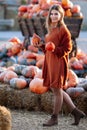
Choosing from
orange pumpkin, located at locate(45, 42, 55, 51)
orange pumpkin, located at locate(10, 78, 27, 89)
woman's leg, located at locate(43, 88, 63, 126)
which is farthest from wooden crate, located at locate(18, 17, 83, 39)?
orange pumpkin, located at locate(45, 42, 55, 51)

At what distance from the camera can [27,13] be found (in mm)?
10945

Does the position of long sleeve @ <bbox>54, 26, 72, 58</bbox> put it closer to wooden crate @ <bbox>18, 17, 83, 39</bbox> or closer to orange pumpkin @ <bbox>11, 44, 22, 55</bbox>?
wooden crate @ <bbox>18, 17, 83, 39</bbox>

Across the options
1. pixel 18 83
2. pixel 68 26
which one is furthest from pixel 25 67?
pixel 68 26

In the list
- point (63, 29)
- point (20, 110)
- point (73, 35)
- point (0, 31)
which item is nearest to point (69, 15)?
point (73, 35)

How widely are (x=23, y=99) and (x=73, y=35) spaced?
2811 millimetres

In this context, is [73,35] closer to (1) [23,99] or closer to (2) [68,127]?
(1) [23,99]

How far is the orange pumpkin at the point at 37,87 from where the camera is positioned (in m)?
7.41

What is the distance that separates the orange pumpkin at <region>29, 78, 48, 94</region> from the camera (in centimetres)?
741

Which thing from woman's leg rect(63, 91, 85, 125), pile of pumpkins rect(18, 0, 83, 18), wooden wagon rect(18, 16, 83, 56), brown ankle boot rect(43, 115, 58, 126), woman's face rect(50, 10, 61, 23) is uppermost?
woman's face rect(50, 10, 61, 23)

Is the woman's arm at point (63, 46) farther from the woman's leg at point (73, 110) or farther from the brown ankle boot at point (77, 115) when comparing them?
the brown ankle boot at point (77, 115)

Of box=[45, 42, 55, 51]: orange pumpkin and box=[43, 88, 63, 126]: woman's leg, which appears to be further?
box=[43, 88, 63, 126]: woman's leg

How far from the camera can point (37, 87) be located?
738 cm

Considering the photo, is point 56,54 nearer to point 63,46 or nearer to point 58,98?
point 63,46

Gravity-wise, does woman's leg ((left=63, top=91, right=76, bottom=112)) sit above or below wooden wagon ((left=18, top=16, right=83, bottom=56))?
below
